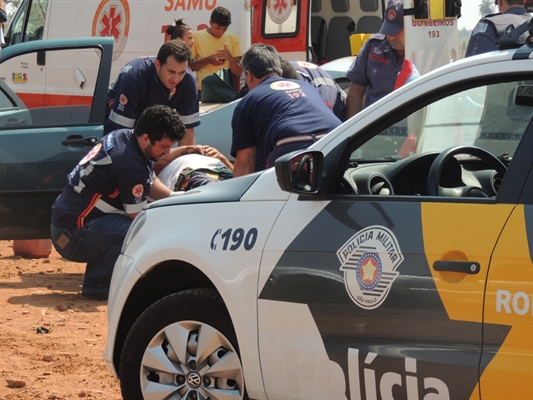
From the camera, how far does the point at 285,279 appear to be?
3.18m

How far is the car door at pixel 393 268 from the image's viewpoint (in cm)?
274

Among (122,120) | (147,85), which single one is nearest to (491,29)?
(147,85)

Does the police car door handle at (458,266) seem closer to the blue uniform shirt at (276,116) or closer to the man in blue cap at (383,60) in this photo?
the blue uniform shirt at (276,116)

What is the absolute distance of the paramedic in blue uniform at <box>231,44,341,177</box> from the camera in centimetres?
532

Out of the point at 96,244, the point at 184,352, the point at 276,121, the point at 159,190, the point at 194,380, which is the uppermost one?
the point at 276,121

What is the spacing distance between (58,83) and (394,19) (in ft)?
10.7

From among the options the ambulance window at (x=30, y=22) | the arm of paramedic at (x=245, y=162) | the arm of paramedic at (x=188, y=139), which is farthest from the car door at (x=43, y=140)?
the ambulance window at (x=30, y=22)

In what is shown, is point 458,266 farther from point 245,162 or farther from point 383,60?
point 383,60

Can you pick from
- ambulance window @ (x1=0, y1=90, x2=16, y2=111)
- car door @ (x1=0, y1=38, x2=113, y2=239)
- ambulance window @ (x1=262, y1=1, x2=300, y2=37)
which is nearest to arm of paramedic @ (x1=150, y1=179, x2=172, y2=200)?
car door @ (x1=0, y1=38, x2=113, y2=239)

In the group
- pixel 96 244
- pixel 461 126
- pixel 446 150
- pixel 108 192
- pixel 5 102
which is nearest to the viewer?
pixel 446 150

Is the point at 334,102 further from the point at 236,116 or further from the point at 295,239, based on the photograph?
the point at 295,239

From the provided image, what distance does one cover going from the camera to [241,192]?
3.47 meters

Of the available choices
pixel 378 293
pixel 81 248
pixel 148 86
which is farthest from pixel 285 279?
pixel 148 86

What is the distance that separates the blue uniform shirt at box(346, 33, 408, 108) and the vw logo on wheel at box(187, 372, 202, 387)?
3528 millimetres
